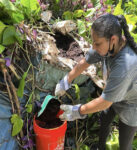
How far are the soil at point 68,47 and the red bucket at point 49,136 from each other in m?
0.65

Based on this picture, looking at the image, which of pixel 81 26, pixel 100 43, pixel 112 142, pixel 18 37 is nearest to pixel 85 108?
pixel 100 43

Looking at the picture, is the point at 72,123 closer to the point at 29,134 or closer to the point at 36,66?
the point at 29,134

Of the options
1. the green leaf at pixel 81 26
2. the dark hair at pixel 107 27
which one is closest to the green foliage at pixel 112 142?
the green leaf at pixel 81 26

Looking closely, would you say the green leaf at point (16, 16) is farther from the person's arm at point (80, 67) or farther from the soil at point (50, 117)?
the soil at point (50, 117)

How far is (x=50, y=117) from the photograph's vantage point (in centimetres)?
150

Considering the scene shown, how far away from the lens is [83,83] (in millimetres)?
1847

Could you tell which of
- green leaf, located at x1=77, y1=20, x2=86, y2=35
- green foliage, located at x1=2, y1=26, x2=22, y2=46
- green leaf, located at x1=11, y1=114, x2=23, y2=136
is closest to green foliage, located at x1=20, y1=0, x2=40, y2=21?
green foliage, located at x1=2, y1=26, x2=22, y2=46

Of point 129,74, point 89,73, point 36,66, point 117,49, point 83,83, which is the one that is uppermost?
point 117,49

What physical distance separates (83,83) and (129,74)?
33.4 inches

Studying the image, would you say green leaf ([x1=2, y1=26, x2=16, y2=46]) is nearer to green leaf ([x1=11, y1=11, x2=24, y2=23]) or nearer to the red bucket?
green leaf ([x1=11, y1=11, x2=24, y2=23])

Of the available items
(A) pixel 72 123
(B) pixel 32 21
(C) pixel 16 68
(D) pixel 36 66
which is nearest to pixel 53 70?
(D) pixel 36 66

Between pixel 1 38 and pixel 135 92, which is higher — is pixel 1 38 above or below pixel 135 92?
above

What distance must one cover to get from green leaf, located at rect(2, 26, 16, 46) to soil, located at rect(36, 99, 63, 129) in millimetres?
574

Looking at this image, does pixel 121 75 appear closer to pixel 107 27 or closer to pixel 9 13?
pixel 107 27
